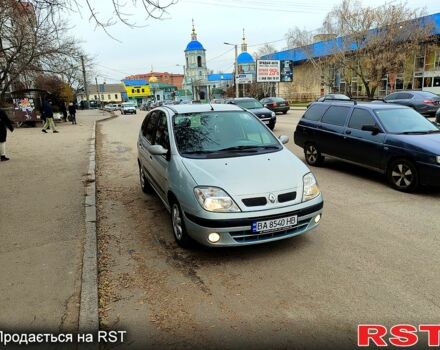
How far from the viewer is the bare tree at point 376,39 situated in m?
35.5

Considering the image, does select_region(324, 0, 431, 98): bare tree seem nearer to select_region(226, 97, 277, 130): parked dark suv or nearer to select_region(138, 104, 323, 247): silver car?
select_region(226, 97, 277, 130): parked dark suv

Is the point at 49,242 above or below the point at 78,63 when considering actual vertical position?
below

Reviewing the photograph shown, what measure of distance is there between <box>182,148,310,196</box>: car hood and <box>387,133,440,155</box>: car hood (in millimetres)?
3082

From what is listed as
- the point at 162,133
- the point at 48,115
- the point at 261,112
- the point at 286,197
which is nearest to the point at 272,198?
the point at 286,197

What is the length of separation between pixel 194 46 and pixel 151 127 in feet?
293

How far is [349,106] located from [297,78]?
55.9 metres

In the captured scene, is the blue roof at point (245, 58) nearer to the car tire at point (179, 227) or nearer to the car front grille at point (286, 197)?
the car tire at point (179, 227)

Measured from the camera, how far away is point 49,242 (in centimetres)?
496

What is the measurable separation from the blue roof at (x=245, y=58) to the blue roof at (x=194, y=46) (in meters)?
16.2

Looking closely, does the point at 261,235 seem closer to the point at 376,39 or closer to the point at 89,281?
the point at 89,281

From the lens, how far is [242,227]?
3.97 metres

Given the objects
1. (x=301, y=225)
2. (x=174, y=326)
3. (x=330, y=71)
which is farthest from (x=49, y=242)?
(x=330, y=71)

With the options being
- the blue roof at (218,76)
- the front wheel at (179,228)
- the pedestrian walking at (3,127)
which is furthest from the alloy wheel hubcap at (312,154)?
the blue roof at (218,76)

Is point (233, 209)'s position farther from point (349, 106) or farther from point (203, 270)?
point (349, 106)
